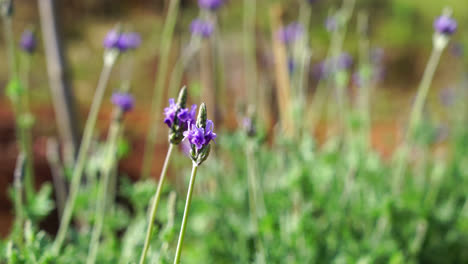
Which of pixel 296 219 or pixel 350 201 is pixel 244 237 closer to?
pixel 296 219

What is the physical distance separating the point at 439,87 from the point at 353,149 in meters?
3.74

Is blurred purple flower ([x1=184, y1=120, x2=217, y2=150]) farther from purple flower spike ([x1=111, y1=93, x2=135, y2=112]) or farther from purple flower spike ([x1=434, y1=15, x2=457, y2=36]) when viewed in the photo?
purple flower spike ([x1=434, y1=15, x2=457, y2=36])

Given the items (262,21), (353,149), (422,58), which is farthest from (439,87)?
(353,149)

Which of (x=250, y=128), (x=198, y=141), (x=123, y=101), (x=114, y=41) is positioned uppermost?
(x=114, y=41)

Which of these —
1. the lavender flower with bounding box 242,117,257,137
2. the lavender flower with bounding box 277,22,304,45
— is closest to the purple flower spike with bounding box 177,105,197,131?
the lavender flower with bounding box 242,117,257,137

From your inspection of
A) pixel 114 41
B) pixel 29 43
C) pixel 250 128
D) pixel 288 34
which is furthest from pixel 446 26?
pixel 29 43

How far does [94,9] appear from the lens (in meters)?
4.96

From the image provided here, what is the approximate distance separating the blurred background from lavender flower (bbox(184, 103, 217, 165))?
320 cm

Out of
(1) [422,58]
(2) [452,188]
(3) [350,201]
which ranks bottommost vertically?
(3) [350,201]

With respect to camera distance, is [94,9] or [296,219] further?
[94,9]

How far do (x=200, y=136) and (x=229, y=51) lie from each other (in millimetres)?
4365

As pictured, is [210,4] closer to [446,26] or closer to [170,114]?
[446,26]

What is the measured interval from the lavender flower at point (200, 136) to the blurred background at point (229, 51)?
10.5 feet

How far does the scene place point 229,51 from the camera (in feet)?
16.2
